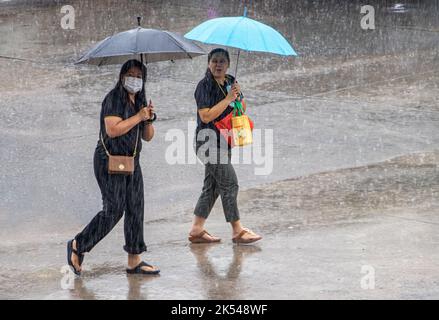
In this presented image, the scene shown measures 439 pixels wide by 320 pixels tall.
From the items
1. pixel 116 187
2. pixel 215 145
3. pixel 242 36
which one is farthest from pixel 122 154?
pixel 242 36

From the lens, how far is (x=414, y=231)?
820 centimetres

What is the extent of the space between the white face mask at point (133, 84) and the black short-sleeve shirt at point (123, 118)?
10cm

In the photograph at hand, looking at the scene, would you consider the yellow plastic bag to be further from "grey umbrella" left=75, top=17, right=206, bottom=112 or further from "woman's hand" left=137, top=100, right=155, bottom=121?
"woman's hand" left=137, top=100, right=155, bottom=121

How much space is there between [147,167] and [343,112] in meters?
3.32

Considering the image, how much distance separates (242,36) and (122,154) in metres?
1.33

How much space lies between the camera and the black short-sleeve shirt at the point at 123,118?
6.79 meters

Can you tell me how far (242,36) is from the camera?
7.26m

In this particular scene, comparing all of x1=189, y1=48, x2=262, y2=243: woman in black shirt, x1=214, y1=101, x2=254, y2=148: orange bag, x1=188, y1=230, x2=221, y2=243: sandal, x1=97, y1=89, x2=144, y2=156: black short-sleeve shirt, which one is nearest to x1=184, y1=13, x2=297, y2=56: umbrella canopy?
x1=189, y1=48, x2=262, y2=243: woman in black shirt

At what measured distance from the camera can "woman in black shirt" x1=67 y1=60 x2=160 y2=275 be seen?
679cm

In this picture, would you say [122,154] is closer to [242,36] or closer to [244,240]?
[242,36]
